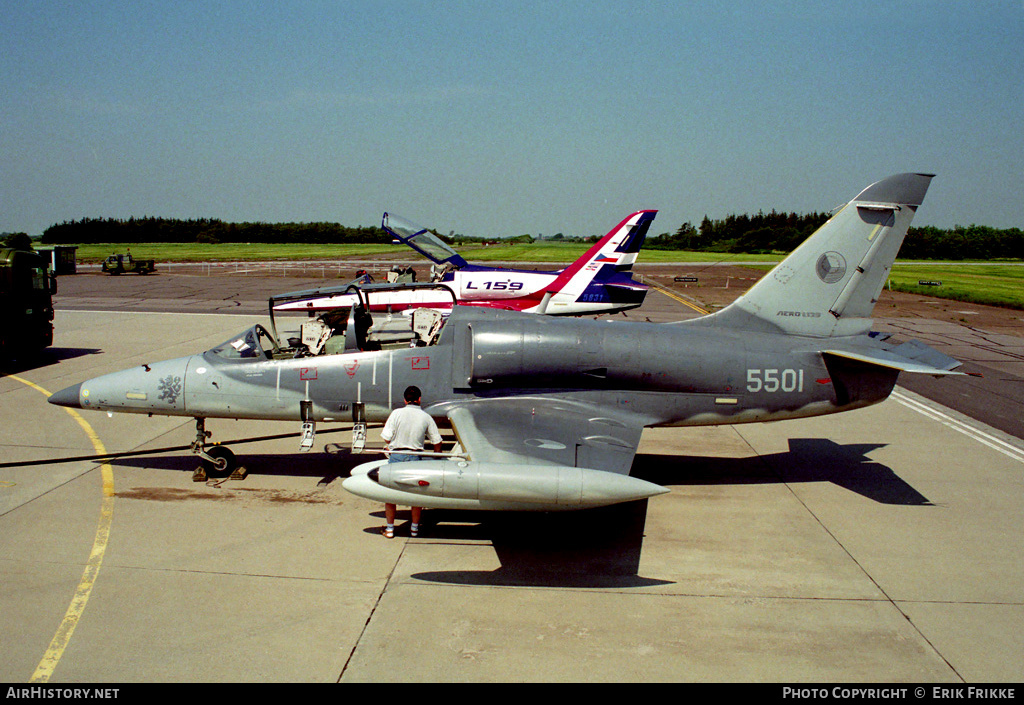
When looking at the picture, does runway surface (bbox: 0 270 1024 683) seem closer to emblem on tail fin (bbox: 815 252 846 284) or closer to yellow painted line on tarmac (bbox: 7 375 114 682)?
yellow painted line on tarmac (bbox: 7 375 114 682)

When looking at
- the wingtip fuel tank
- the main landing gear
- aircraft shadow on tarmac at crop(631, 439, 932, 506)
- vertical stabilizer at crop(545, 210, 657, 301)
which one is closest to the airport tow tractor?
the main landing gear

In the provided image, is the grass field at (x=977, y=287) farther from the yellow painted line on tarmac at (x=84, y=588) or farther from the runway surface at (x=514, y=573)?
the yellow painted line on tarmac at (x=84, y=588)

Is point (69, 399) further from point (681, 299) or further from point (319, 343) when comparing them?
point (681, 299)

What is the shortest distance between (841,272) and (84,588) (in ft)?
34.3

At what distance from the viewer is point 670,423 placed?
9562 mm

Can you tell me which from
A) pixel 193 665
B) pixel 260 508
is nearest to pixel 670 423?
pixel 260 508

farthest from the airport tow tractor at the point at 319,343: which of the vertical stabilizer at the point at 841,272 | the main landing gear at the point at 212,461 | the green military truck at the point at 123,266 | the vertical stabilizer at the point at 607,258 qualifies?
the green military truck at the point at 123,266

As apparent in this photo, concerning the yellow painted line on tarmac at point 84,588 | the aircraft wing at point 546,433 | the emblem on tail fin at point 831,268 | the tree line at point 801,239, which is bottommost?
the yellow painted line on tarmac at point 84,588

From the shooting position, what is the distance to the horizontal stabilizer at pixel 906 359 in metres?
8.95

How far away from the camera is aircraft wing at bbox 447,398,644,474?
7508 millimetres

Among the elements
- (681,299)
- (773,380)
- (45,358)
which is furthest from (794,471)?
(681,299)

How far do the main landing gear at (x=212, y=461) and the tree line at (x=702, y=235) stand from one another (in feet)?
315

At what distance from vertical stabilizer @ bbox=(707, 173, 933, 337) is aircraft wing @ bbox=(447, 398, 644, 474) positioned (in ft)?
9.48
